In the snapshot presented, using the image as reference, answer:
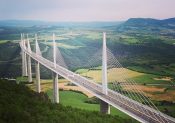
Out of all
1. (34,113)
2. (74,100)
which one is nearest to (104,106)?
(34,113)

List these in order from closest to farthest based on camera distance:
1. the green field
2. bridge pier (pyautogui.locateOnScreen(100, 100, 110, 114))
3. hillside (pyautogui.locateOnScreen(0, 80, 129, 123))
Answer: hillside (pyautogui.locateOnScreen(0, 80, 129, 123)) → bridge pier (pyautogui.locateOnScreen(100, 100, 110, 114)) → the green field

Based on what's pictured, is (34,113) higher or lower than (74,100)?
higher

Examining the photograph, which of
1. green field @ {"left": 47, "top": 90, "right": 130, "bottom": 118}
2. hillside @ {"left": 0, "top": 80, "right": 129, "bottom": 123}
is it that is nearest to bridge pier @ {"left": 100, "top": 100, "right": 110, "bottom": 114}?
hillside @ {"left": 0, "top": 80, "right": 129, "bottom": 123}

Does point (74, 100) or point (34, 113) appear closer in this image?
point (34, 113)

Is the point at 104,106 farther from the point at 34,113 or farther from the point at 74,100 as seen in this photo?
the point at 74,100

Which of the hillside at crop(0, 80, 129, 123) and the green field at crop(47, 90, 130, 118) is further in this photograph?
the green field at crop(47, 90, 130, 118)

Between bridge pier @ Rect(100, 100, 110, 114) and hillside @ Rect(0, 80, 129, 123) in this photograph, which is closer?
hillside @ Rect(0, 80, 129, 123)

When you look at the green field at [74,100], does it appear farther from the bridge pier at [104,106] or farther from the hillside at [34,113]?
the hillside at [34,113]

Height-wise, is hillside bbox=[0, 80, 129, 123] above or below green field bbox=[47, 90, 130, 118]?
above

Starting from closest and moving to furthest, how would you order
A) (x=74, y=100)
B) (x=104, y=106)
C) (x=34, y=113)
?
(x=34, y=113) < (x=104, y=106) < (x=74, y=100)

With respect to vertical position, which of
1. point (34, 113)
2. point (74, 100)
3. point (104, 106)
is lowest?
point (74, 100)

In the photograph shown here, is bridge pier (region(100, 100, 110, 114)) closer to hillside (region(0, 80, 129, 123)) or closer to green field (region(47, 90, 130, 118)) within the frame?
hillside (region(0, 80, 129, 123))

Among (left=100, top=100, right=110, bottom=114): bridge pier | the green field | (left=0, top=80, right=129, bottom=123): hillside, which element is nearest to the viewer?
(left=0, top=80, right=129, bottom=123): hillside
